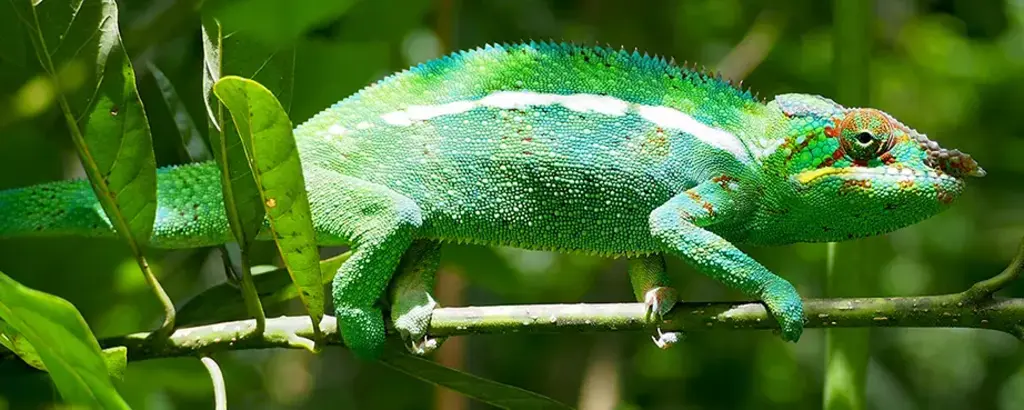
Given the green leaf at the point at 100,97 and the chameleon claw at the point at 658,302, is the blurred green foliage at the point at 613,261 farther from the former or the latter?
the chameleon claw at the point at 658,302

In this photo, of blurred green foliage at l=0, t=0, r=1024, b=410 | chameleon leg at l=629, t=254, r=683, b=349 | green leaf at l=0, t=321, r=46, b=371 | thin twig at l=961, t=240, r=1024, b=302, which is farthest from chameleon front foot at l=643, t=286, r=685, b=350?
green leaf at l=0, t=321, r=46, b=371

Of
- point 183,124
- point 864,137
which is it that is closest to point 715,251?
point 864,137

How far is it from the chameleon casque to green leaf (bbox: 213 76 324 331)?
0.67 feet

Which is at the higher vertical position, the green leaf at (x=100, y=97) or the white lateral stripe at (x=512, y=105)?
the white lateral stripe at (x=512, y=105)

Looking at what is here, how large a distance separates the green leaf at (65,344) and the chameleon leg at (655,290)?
76 cm

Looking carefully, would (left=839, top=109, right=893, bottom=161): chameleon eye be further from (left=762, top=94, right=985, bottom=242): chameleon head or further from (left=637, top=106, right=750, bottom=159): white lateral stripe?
(left=637, top=106, right=750, bottom=159): white lateral stripe

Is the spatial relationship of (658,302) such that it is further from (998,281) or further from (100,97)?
(100,97)

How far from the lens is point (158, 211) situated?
1.77 metres

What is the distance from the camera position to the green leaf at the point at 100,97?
147 cm

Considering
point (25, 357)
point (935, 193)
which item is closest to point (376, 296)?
point (25, 357)

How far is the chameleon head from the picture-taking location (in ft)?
5.55

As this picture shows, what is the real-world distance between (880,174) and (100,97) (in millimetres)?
1242

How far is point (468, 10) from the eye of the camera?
3062 millimetres

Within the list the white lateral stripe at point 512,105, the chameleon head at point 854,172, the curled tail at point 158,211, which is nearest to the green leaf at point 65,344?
the curled tail at point 158,211
